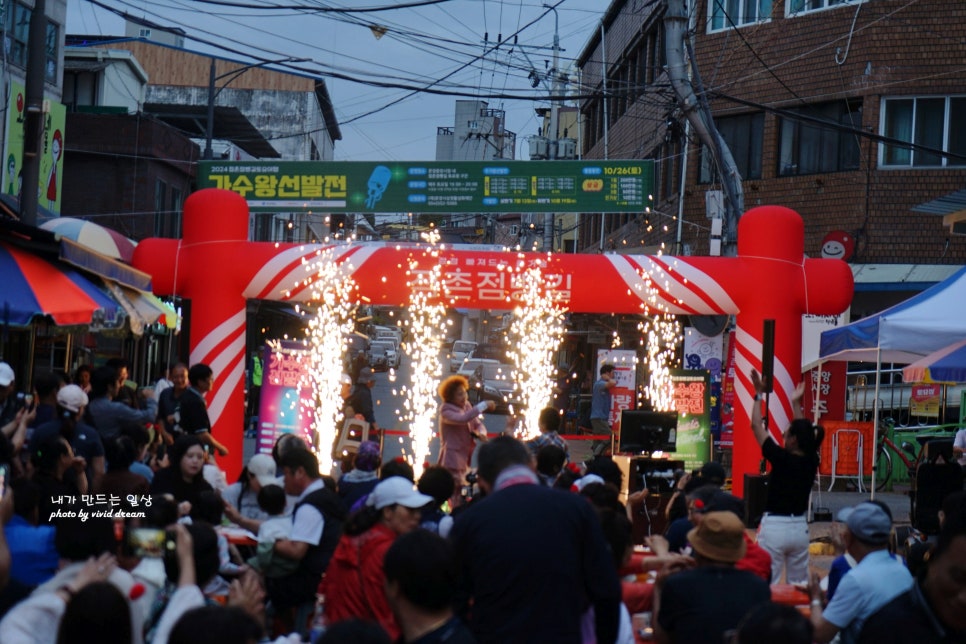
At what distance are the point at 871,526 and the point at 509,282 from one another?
343 inches

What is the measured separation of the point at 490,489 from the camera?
5.64 m

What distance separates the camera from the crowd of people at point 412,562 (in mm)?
4211

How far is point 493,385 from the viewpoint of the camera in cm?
3522

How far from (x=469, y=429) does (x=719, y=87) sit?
15817 millimetres

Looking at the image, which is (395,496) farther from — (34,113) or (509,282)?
(34,113)

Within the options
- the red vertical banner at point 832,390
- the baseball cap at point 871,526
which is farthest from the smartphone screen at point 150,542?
the red vertical banner at point 832,390

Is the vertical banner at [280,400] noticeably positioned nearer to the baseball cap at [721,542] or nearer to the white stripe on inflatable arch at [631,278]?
the white stripe on inflatable arch at [631,278]

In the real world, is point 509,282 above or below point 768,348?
above

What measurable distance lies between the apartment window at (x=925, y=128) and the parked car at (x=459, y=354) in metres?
18.1

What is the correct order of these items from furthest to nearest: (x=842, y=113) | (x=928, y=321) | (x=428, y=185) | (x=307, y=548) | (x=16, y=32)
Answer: (x=16, y=32), (x=842, y=113), (x=428, y=185), (x=928, y=321), (x=307, y=548)

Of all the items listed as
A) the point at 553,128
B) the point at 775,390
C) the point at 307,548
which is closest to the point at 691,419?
the point at 775,390

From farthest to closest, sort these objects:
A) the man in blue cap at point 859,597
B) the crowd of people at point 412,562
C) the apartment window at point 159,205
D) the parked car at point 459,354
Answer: the parked car at point 459,354 < the apartment window at point 159,205 < the man in blue cap at point 859,597 < the crowd of people at point 412,562

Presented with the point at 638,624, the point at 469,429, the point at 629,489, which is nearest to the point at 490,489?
the point at 638,624

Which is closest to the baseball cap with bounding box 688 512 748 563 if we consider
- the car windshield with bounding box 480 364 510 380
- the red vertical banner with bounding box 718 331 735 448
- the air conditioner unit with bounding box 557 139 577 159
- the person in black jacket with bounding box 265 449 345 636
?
the person in black jacket with bounding box 265 449 345 636
